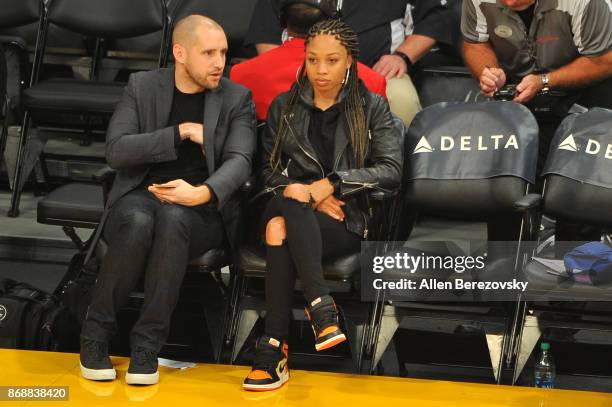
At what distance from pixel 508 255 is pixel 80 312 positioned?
168 cm

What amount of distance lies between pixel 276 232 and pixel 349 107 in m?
0.61

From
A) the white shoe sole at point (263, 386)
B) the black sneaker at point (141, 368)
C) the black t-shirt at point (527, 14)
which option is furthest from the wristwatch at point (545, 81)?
the black sneaker at point (141, 368)

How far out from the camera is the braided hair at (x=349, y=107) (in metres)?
4.13

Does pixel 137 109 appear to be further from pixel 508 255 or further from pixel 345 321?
pixel 508 255

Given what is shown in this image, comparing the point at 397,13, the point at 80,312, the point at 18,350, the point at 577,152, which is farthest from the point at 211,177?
the point at 397,13

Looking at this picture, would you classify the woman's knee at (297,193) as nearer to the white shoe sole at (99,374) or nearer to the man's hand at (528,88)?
the white shoe sole at (99,374)

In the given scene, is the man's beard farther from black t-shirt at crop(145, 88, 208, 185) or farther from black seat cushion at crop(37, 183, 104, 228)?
black seat cushion at crop(37, 183, 104, 228)

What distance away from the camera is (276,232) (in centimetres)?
392

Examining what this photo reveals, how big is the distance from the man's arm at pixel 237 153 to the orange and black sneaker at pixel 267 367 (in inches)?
22.0

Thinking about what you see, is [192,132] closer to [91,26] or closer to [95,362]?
[95,362]

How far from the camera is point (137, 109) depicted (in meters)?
4.23

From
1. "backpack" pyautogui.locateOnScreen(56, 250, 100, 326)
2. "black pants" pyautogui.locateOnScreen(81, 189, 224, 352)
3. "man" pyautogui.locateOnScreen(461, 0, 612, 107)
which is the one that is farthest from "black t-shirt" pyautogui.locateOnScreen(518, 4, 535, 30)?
"backpack" pyautogui.locateOnScreen(56, 250, 100, 326)

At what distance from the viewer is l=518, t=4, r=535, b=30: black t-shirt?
4.79 m

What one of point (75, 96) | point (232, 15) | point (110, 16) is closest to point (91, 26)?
point (110, 16)
